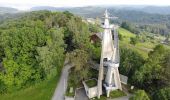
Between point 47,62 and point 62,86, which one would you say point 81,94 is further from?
point 47,62

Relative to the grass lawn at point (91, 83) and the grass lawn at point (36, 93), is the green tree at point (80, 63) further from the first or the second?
the grass lawn at point (36, 93)

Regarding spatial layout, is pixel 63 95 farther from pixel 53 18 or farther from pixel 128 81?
pixel 53 18

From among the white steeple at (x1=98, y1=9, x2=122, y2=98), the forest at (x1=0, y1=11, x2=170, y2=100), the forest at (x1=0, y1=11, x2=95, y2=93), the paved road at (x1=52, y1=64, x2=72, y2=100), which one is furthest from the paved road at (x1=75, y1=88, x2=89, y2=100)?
the forest at (x1=0, y1=11, x2=95, y2=93)

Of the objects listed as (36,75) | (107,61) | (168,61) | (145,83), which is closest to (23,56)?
(36,75)

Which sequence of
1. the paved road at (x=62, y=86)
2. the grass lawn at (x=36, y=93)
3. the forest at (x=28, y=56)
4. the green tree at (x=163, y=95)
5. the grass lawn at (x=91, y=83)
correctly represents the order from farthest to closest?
the forest at (x=28, y=56), the grass lawn at (x=36, y=93), the paved road at (x=62, y=86), the grass lawn at (x=91, y=83), the green tree at (x=163, y=95)

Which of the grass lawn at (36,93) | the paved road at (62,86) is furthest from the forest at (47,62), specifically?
the paved road at (62,86)

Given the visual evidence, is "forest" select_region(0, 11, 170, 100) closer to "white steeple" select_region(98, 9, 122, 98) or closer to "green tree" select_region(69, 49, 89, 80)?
"green tree" select_region(69, 49, 89, 80)

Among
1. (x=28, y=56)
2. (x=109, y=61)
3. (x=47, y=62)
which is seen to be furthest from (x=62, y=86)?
(x=109, y=61)
